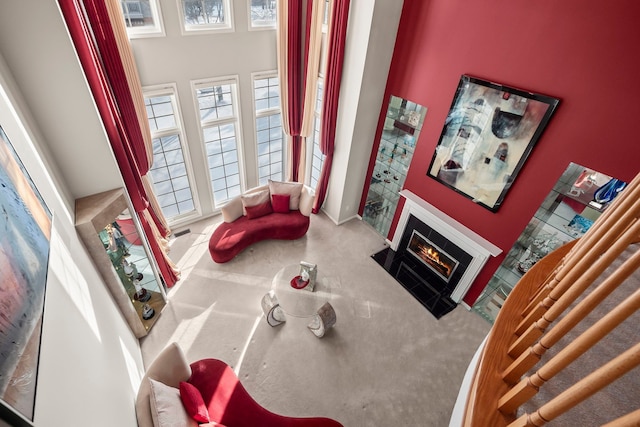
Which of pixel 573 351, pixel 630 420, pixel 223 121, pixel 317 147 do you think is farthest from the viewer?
pixel 317 147

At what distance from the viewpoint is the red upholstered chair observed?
2.82 m

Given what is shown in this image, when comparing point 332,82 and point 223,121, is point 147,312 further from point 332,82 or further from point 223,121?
point 332,82

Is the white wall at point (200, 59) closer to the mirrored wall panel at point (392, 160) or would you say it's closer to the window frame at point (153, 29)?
the window frame at point (153, 29)

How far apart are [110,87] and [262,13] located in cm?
249

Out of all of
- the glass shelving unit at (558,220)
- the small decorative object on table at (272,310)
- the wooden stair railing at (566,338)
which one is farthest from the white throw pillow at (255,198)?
the wooden stair railing at (566,338)

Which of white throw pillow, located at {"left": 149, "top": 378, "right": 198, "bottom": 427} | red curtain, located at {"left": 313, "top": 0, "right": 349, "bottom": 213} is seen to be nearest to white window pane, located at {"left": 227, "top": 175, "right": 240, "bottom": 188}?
red curtain, located at {"left": 313, "top": 0, "right": 349, "bottom": 213}

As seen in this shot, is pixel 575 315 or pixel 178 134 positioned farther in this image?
pixel 178 134

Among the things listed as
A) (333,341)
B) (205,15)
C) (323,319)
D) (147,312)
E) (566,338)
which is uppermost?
(205,15)

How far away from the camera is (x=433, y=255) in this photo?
491cm

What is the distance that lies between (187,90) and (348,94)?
2.44 m

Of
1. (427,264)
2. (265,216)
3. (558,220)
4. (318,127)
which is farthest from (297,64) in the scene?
(558,220)

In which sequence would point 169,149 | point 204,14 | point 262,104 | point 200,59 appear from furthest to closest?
1. point 262,104
2. point 169,149
3. point 200,59
4. point 204,14

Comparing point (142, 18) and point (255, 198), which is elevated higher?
point (142, 18)

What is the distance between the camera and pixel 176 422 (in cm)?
243
